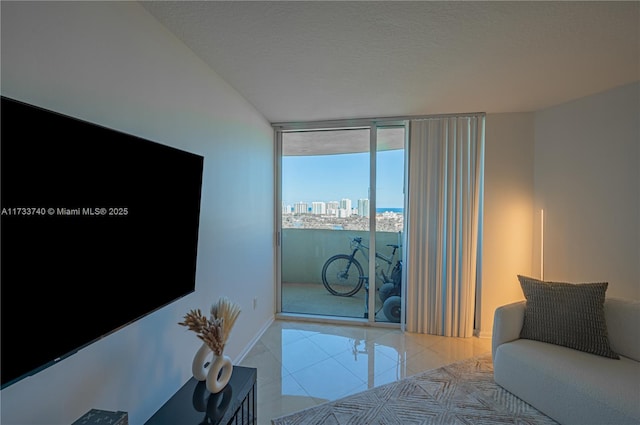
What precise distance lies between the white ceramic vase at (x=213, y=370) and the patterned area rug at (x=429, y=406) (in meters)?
0.68

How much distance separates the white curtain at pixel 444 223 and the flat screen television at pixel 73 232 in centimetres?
267

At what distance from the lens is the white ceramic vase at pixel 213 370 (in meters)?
1.53

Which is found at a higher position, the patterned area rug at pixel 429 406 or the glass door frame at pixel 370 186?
the glass door frame at pixel 370 186

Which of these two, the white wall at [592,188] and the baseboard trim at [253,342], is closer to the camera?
the white wall at [592,188]

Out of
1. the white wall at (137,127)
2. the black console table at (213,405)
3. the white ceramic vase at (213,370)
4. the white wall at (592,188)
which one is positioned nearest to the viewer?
the white wall at (137,127)

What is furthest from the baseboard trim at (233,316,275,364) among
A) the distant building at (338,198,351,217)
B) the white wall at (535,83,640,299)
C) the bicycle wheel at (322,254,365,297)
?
the white wall at (535,83,640,299)

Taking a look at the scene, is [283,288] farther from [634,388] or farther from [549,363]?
[634,388]

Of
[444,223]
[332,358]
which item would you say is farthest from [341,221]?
[332,358]

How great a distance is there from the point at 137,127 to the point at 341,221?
8.40 ft

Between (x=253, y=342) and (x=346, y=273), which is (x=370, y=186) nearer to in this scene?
(x=346, y=273)

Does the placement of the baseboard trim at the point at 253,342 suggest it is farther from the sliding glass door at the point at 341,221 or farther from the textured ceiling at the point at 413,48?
the textured ceiling at the point at 413,48

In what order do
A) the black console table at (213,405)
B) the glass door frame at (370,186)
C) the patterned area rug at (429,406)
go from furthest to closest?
the glass door frame at (370,186)
the patterned area rug at (429,406)
the black console table at (213,405)

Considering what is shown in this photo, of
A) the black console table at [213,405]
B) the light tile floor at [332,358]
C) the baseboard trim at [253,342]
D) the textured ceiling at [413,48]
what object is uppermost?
the textured ceiling at [413,48]

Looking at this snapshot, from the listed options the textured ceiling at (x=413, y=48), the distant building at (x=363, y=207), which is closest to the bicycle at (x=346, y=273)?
the distant building at (x=363, y=207)
